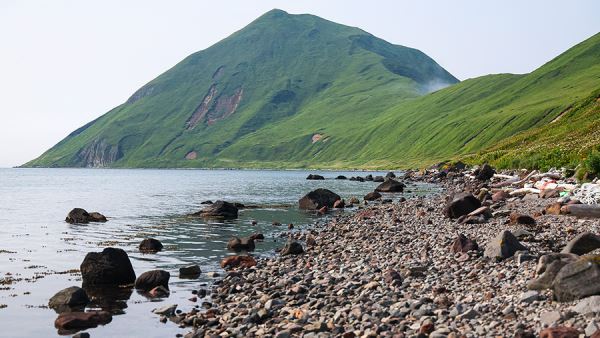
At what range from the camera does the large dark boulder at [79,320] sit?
62.7 feet

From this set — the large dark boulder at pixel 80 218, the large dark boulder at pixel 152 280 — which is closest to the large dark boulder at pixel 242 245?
the large dark boulder at pixel 152 280

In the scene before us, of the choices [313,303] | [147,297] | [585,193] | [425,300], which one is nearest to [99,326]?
[147,297]

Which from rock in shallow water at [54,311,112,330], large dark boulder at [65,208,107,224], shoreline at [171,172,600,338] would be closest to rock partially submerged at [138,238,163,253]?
shoreline at [171,172,600,338]

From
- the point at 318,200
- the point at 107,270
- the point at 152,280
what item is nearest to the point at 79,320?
the point at 152,280

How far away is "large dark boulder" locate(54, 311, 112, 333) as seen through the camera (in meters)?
19.1

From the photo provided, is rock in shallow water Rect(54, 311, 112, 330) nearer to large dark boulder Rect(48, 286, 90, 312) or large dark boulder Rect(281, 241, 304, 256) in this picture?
large dark boulder Rect(48, 286, 90, 312)

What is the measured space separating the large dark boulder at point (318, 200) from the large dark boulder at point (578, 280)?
48.7m

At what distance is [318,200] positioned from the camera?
64.6m

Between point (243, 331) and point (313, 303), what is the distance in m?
2.99

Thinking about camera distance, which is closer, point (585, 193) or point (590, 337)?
point (590, 337)

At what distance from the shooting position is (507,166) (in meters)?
88.1

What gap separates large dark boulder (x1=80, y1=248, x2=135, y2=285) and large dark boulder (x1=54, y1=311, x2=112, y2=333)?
5.79 metres

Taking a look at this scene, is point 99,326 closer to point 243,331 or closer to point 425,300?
point 243,331

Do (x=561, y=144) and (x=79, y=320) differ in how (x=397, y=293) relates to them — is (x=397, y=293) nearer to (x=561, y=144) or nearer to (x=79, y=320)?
(x=79, y=320)
